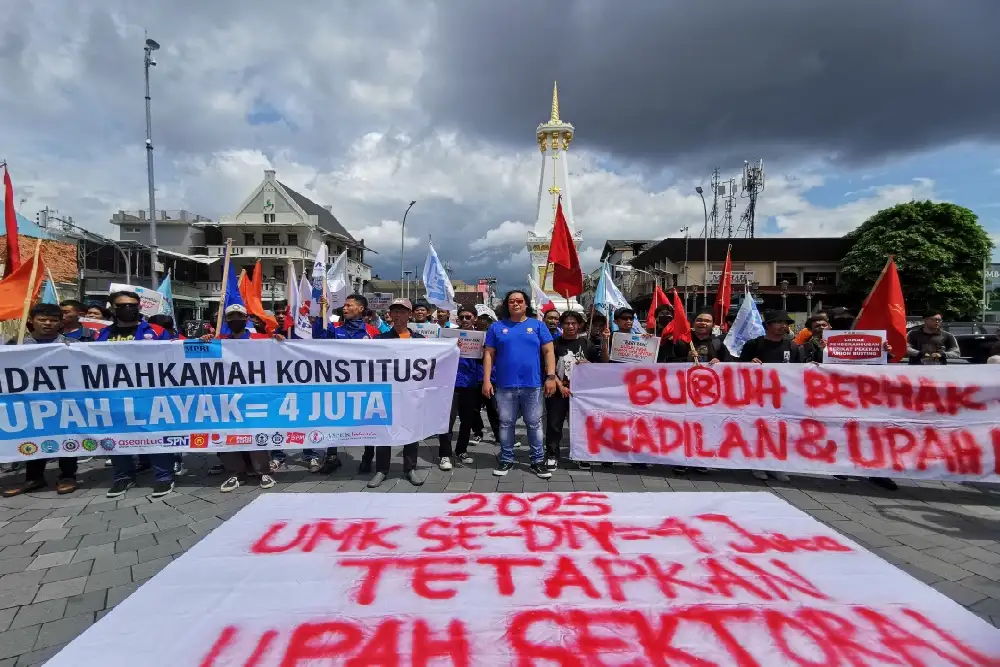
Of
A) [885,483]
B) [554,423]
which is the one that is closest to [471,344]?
[554,423]

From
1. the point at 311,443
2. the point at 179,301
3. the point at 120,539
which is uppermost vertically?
the point at 179,301

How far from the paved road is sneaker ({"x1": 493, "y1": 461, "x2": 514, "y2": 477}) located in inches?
2.9

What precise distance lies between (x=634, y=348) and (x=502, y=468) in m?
1.91

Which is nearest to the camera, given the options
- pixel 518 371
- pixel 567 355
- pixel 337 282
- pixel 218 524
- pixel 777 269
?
pixel 218 524

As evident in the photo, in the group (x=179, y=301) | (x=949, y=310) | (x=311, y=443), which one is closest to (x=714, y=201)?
(x=949, y=310)

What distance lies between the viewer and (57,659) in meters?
2.27

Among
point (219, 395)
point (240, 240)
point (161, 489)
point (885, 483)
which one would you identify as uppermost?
point (240, 240)

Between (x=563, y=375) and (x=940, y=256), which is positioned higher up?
(x=940, y=256)

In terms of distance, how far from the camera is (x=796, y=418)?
5.05 meters

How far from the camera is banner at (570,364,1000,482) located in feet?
15.8

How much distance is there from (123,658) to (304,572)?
0.87 m

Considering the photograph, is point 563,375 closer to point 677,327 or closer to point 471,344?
point 471,344

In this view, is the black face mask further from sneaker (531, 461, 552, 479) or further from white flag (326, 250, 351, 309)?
sneaker (531, 461, 552, 479)

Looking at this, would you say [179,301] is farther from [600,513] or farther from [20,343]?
[600,513]
